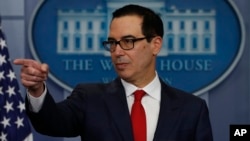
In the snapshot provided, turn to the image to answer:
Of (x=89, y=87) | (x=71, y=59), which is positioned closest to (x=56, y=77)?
(x=71, y=59)

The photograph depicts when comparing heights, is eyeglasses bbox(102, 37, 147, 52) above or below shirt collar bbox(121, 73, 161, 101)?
above

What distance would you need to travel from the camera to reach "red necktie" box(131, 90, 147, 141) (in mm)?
1783

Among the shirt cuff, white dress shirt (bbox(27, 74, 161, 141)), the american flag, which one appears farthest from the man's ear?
the american flag

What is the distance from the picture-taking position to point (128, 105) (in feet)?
6.11

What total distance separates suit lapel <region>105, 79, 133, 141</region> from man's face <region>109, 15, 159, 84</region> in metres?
0.06

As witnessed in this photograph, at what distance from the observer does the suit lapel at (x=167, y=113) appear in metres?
1.78

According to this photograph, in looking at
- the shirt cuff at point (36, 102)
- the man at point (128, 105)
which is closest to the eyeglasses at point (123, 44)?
the man at point (128, 105)

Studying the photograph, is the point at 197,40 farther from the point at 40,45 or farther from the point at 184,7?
the point at 40,45

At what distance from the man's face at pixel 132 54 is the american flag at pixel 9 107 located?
1.21m

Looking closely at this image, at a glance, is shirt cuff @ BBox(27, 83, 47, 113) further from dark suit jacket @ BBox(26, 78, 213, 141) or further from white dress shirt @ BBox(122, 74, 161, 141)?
white dress shirt @ BBox(122, 74, 161, 141)

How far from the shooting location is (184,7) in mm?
3273

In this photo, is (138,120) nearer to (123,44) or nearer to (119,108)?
(119,108)

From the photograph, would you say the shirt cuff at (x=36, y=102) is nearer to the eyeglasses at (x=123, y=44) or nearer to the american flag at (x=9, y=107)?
the eyeglasses at (x=123, y=44)

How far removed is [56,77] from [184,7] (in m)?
0.90
